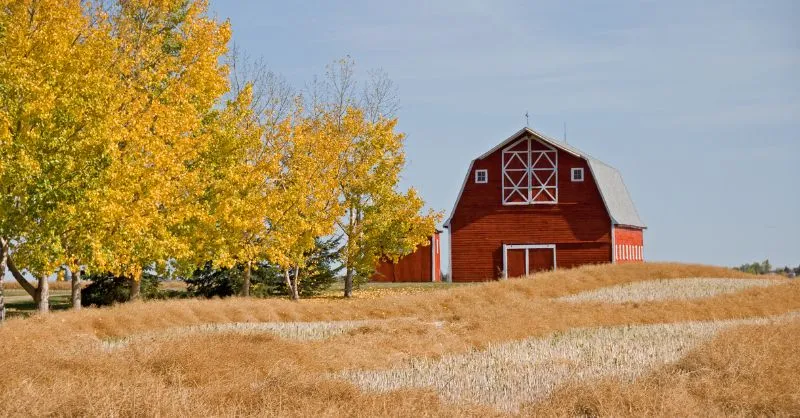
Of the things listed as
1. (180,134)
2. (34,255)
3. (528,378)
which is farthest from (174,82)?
(528,378)

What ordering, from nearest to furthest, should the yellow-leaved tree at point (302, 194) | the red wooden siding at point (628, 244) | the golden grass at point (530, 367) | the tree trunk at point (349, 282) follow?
the golden grass at point (530, 367)
the yellow-leaved tree at point (302, 194)
the tree trunk at point (349, 282)
the red wooden siding at point (628, 244)

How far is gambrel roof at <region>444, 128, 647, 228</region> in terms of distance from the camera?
5238cm

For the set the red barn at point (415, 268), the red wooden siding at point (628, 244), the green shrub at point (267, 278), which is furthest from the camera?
the red barn at point (415, 268)

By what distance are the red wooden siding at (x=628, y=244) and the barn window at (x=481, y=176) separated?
7.98 m

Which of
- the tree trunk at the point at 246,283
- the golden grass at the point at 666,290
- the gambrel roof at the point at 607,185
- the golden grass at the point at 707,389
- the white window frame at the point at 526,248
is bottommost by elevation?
the golden grass at the point at 707,389

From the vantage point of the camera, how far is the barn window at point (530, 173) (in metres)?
52.6

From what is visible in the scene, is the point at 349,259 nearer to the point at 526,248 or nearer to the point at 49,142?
the point at 526,248

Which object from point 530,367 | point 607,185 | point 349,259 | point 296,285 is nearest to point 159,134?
point 296,285

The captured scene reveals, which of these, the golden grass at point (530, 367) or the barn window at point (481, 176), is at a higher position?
the barn window at point (481, 176)

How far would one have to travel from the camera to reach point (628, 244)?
57938 mm

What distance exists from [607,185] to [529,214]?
6.39m

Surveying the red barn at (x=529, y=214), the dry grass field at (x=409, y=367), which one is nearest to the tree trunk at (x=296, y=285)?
the red barn at (x=529, y=214)

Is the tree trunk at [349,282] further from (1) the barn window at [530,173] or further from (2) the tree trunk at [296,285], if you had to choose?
(1) the barn window at [530,173]

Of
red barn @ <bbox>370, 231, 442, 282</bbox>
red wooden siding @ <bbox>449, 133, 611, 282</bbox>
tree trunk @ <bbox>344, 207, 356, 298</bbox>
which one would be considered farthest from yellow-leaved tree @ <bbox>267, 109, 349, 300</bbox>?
red barn @ <bbox>370, 231, 442, 282</bbox>
